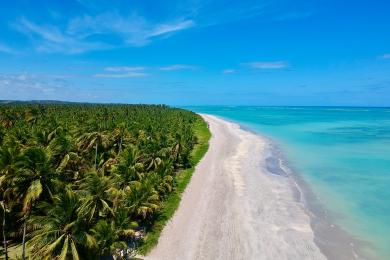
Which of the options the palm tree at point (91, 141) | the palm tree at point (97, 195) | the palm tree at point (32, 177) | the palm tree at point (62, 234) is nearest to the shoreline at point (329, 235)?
the palm tree at point (97, 195)

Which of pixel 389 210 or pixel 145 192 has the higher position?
pixel 145 192

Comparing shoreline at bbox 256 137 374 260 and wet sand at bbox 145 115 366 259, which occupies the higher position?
wet sand at bbox 145 115 366 259

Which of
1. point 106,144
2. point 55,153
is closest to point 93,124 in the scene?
point 106,144

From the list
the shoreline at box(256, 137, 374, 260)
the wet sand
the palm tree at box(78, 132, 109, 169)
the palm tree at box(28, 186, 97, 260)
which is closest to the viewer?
the palm tree at box(28, 186, 97, 260)

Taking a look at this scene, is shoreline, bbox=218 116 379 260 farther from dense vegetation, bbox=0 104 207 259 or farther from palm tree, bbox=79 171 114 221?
palm tree, bbox=79 171 114 221

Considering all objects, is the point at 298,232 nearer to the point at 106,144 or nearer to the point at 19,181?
the point at 19,181

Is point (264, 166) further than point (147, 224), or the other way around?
point (264, 166)

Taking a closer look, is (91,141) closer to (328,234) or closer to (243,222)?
(243,222)

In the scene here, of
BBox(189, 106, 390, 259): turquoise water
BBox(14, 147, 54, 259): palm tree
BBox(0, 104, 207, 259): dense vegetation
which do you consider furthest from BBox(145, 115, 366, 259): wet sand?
BBox(14, 147, 54, 259): palm tree

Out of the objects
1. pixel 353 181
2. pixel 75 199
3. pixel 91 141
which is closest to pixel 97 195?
pixel 75 199
